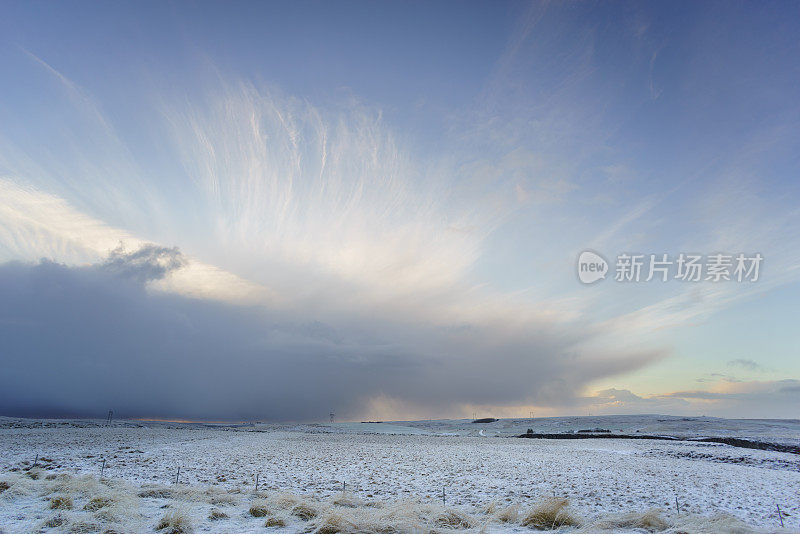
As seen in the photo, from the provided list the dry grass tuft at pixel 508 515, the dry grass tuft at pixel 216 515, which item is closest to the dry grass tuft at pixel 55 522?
the dry grass tuft at pixel 216 515

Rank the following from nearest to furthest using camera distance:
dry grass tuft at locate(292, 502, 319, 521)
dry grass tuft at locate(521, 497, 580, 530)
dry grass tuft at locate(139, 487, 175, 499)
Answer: dry grass tuft at locate(521, 497, 580, 530) → dry grass tuft at locate(292, 502, 319, 521) → dry grass tuft at locate(139, 487, 175, 499)

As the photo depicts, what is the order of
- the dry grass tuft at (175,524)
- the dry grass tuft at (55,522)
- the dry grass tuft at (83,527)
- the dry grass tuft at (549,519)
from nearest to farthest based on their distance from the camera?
the dry grass tuft at (83,527) < the dry grass tuft at (175,524) < the dry grass tuft at (55,522) < the dry grass tuft at (549,519)

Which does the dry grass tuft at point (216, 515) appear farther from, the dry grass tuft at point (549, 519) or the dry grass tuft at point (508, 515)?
the dry grass tuft at point (549, 519)

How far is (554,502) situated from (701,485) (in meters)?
12.5

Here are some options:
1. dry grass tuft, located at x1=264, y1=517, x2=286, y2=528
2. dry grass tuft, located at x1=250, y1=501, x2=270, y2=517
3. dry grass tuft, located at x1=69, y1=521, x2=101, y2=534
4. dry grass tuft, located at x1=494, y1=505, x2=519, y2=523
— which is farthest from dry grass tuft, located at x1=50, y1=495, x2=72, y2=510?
dry grass tuft, located at x1=494, y1=505, x2=519, y2=523

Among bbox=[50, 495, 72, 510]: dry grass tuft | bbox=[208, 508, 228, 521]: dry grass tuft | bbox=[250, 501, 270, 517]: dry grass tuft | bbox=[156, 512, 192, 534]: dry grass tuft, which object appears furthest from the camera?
bbox=[250, 501, 270, 517]: dry grass tuft

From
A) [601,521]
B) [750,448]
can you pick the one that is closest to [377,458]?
[601,521]

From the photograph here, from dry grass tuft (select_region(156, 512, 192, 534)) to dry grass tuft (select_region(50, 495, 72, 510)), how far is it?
12.5 feet

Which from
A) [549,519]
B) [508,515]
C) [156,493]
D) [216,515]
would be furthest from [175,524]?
[549,519]

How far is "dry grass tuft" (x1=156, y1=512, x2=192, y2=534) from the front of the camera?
10.8m

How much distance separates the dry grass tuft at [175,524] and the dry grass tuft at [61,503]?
12.5 ft

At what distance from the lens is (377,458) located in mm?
33438

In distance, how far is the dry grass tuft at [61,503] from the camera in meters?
12.6

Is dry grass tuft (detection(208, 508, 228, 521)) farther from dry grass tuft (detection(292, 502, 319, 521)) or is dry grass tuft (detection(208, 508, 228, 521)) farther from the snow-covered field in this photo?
dry grass tuft (detection(292, 502, 319, 521))
